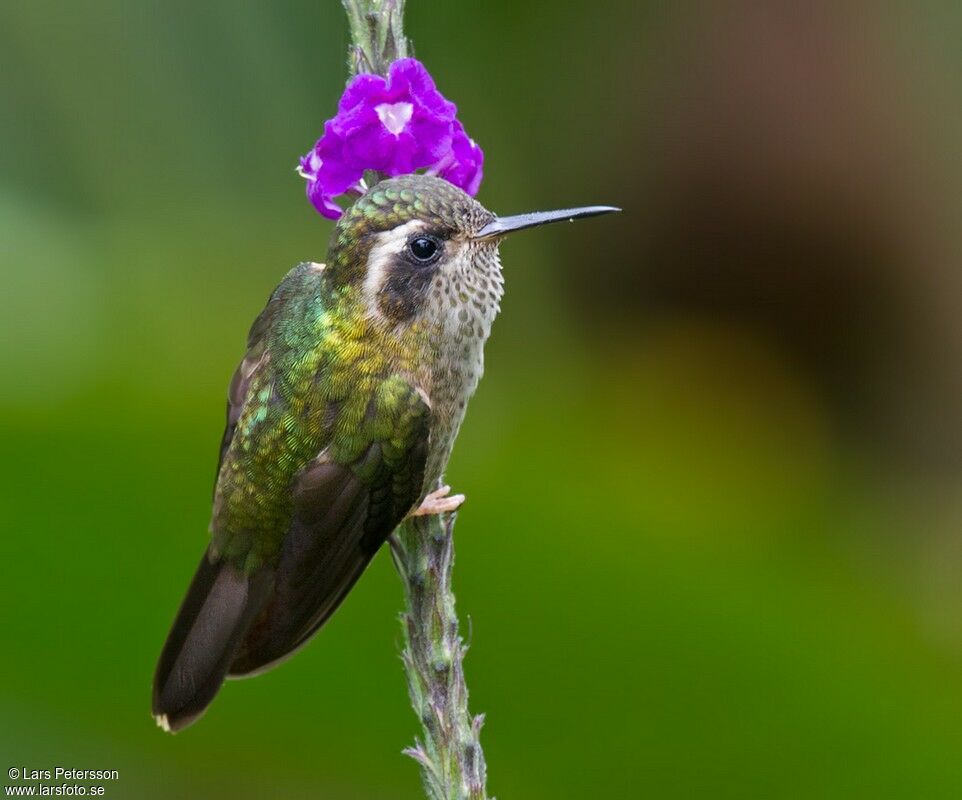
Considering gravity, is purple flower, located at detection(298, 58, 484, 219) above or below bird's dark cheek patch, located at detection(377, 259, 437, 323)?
above

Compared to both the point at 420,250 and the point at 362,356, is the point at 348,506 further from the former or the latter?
the point at 420,250

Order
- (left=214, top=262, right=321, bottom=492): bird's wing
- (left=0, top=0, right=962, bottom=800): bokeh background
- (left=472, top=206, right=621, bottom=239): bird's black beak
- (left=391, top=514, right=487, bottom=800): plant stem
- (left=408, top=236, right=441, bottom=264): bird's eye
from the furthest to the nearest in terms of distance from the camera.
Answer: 1. (left=0, top=0, right=962, bottom=800): bokeh background
2. (left=214, top=262, right=321, bottom=492): bird's wing
3. (left=408, top=236, right=441, bottom=264): bird's eye
4. (left=472, top=206, right=621, bottom=239): bird's black beak
5. (left=391, top=514, right=487, bottom=800): plant stem

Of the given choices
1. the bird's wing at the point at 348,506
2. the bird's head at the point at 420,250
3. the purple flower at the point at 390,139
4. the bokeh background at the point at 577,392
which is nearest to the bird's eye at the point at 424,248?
the bird's head at the point at 420,250

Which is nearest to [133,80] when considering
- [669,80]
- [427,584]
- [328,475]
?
[669,80]

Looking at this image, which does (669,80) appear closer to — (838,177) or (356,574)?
(838,177)

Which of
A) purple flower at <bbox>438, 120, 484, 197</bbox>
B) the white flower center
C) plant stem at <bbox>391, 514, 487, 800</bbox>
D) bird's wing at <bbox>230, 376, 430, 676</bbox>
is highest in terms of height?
purple flower at <bbox>438, 120, 484, 197</bbox>

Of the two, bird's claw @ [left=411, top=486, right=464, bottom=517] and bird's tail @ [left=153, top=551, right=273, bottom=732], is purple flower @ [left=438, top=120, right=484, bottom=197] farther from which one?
bird's tail @ [left=153, top=551, right=273, bottom=732]

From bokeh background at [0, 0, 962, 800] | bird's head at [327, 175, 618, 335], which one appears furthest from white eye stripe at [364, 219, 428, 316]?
Answer: bokeh background at [0, 0, 962, 800]
